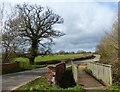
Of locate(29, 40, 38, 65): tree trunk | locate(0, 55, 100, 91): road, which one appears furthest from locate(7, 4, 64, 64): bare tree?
locate(0, 55, 100, 91): road

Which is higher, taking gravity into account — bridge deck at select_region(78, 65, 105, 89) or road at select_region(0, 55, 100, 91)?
road at select_region(0, 55, 100, 91)

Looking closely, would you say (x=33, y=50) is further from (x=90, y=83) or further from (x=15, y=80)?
(x=90, y=83)

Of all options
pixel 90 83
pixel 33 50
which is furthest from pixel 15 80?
pixel 33 50

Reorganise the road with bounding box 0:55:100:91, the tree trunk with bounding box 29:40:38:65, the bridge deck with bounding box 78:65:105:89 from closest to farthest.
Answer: the road with bounding box 0:55:100:91 < the bridge deck with bounding box 78:65:105:89 < the tree trunk with bounding box 29:40:38:65

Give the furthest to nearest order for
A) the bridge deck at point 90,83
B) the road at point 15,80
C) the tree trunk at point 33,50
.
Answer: the tree trunk at point 33,50 < the bridge deck at point 90,83 < the road at point 15,80

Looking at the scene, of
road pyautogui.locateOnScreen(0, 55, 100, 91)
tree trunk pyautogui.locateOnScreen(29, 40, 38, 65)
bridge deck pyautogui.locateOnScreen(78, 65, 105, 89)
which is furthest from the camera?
tree trunk pyautogui.locateOnScreen(29, 40, 38, 65)

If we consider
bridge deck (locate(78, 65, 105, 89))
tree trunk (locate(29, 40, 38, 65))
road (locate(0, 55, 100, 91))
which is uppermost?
tree trunk (locate(29, 40, 38, 65))

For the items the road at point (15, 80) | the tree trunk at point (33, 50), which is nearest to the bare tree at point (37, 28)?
the tree trunk at point (33, 50)

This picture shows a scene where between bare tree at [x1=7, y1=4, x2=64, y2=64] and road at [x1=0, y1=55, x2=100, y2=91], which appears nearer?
road at [x1=0, y1=55, x2=100, y2=91]

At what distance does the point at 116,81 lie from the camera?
10734 mm

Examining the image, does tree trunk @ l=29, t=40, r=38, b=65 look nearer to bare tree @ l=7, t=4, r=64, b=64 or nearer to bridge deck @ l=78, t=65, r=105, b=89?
bare tree @ l=7, t=4, r=64, b=64

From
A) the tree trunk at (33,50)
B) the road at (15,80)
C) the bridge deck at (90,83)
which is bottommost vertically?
the bridge deck at (90,83)

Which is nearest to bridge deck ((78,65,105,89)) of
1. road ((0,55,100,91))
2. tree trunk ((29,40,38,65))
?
road ((0,55,100,91))

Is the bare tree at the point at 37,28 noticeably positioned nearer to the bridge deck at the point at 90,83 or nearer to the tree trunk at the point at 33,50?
the tree trunk at the point at 33,50
